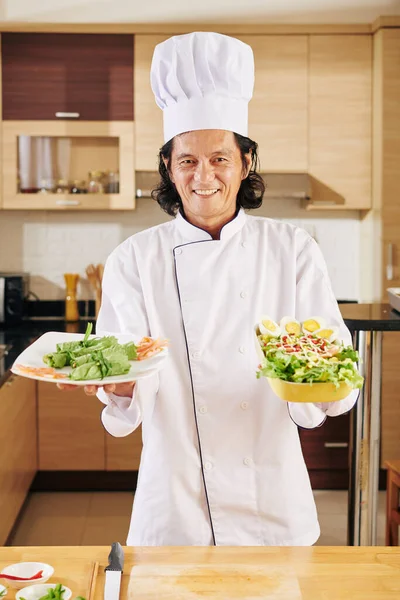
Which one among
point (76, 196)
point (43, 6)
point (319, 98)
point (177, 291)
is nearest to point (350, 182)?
point (319, 98)

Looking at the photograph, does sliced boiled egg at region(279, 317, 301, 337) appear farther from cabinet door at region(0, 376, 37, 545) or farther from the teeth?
cabinet door at region(0, 376, 37, 545)

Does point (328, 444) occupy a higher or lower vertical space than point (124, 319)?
lower

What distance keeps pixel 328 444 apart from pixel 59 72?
256cm

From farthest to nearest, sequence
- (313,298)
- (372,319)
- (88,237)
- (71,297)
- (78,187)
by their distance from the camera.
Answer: (88,237) → (71,297) → (78,187) → (372,319) → (313,298)

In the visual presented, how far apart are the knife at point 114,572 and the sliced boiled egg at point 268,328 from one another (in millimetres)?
494

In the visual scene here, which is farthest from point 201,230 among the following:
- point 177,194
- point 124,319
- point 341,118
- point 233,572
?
point 341,118

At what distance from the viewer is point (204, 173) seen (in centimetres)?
167

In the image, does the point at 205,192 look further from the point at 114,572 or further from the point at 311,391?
the point at 114,572

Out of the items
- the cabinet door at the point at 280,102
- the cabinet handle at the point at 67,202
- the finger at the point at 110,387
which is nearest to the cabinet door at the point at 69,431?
the cabinet handle at the point at 67,202

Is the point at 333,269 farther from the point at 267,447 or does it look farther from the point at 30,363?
the point at 30,363

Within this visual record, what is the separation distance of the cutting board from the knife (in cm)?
3

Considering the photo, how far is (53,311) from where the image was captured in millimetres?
4852

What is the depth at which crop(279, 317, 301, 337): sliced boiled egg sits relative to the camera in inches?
61.7

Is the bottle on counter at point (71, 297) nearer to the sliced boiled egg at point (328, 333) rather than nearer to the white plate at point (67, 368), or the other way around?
the white plate at point (67, 368)
